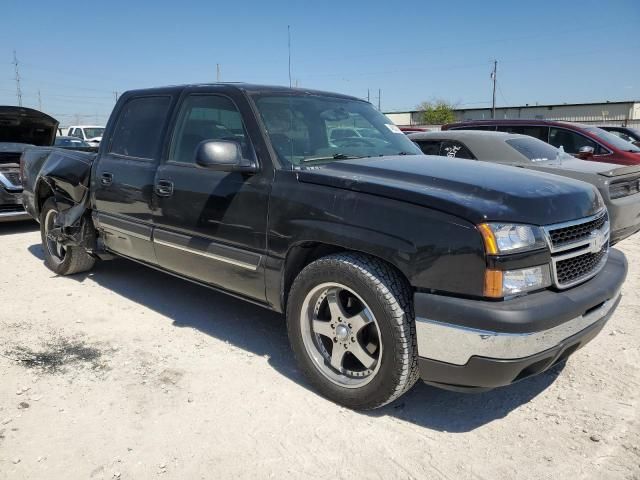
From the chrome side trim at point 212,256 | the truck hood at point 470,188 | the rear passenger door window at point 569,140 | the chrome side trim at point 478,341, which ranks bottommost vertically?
the chrome side trim at point 478,341

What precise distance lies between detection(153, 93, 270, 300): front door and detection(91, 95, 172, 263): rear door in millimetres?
174

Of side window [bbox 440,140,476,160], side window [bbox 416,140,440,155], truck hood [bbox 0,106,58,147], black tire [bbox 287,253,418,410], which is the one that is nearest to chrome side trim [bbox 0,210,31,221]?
truck hood [bbox 0,106,58,147]

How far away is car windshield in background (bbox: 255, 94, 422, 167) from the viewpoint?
3.43 meters

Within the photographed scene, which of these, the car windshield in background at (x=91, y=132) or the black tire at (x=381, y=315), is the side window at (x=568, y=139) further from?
the car windshield in background at (x=91, y=132)

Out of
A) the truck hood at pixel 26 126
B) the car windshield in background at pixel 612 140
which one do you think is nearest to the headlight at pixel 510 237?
the car windshield in background at pixel 612 140

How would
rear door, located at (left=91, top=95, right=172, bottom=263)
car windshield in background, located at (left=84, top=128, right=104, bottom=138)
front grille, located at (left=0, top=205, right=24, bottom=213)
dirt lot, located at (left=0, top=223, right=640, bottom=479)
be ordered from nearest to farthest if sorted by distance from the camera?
1. dirt lot, located at (left=0, top=223, right=640, bottom=479)
2. rear door, located at (left=91, top=95, right=172, bottom=263)
3. front grille, located at (left=0, top=205, right=24, bottom=213)
4. car windshield in background, located at (left=84, top=128, right=104, bottom=138)

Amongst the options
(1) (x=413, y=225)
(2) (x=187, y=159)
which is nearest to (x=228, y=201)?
(2) (x=187, y=159)

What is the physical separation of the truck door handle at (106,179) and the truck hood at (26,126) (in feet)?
14.3

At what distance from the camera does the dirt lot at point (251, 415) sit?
2.53 metres

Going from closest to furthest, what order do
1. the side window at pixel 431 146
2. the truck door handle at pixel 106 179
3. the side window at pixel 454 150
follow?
the truck door handle at pixel 106 179 → the side window at pixel 454 150 → the side window at pixel 431 146

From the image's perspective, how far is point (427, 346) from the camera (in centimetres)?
257

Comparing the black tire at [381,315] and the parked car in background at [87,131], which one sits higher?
the parked car in background at [87,131]

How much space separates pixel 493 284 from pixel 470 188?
22.5 inches

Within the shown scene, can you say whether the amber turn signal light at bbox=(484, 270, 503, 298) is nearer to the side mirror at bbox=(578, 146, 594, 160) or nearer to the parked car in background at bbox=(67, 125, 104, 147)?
the side mirror at bbox=(578, 146, 594, 160)
